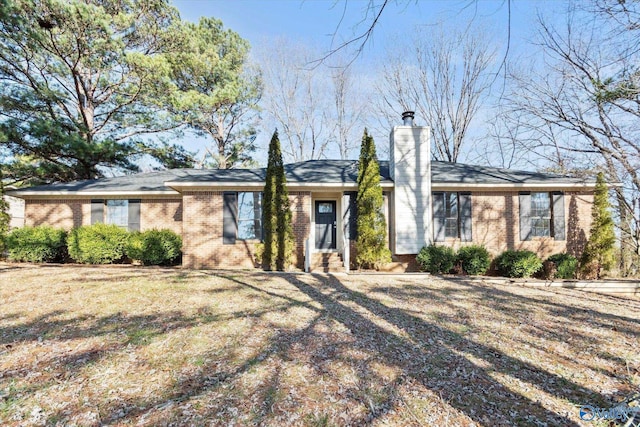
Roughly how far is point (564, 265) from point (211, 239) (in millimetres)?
11372

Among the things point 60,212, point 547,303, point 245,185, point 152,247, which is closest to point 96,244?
point 152,247

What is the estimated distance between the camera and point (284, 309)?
5.58 metres

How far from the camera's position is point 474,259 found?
10305mm

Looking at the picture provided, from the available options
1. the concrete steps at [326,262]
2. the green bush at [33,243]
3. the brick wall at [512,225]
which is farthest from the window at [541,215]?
the green bush at [33,243]

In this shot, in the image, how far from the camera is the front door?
456 inches

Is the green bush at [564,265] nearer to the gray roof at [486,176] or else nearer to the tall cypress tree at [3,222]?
the gray roof at [486,176]

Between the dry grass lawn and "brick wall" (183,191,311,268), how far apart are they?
12.6 ft

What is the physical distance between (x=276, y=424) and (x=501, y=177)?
11.9 m

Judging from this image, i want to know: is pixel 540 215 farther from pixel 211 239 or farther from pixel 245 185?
pixel 211 239

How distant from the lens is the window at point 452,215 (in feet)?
36.9

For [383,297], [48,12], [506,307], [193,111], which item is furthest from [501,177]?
[48,12]

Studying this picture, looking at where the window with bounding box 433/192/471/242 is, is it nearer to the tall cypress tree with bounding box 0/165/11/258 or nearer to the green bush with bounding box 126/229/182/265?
the green bush with bounding box 126/229/182/265

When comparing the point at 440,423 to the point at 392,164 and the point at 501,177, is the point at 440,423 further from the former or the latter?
the point at 501,177

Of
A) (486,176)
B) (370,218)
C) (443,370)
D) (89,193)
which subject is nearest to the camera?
(443,370)
